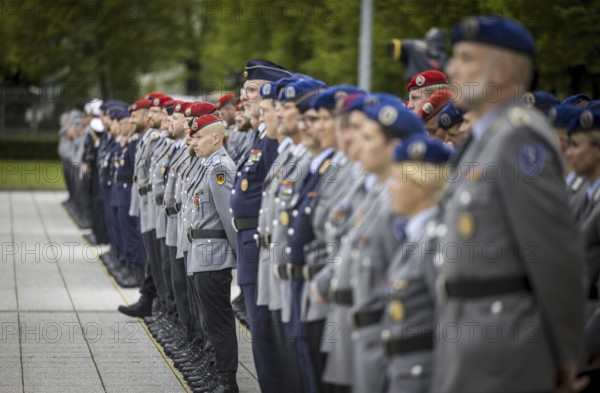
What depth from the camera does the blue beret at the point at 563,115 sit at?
22.0 ft

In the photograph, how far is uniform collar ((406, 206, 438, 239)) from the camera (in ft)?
17.0

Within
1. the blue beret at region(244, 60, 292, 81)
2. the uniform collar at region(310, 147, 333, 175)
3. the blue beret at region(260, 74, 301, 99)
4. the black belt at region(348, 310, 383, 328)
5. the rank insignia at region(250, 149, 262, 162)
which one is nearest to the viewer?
the black belt at region(348, 310, 383, 328)

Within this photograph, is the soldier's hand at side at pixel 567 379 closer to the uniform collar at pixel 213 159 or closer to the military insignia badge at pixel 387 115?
the military insignia badge at pixel 387 115

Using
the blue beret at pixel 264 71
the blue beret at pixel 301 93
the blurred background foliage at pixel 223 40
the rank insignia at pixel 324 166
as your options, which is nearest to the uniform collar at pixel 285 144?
the blue beret at pixel 301 93

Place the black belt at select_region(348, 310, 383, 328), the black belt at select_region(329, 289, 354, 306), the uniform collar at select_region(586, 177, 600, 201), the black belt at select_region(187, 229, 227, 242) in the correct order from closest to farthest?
the black belt at select_region(348, 310, 383, 328) < the black belt at select_region(329, 289, 354, 306) < the uniform collar at select_region(586, 177, 600, 201) < the black belt at select_region(187, 229, 227, 242)

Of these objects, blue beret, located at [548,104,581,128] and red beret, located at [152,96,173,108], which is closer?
blue beret, located at [548,104,581,128]

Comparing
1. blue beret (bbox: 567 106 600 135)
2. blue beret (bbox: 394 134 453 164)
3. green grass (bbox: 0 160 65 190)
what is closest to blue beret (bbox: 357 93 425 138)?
blue beret (bbox: 394 134 453 164)

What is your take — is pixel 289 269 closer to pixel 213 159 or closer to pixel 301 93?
pixel 301 93

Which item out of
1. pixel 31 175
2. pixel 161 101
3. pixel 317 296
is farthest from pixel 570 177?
pixel 31 175

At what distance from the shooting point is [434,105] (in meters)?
9.15

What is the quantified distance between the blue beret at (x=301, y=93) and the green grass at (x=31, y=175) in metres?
26.6

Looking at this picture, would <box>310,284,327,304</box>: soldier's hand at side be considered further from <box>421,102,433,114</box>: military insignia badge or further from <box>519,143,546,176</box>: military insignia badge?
<box>421,102,433,114</box>: military insignia badge

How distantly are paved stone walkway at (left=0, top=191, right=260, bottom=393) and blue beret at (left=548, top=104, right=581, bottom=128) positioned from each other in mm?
3618

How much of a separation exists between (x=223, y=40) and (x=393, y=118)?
3475cm
